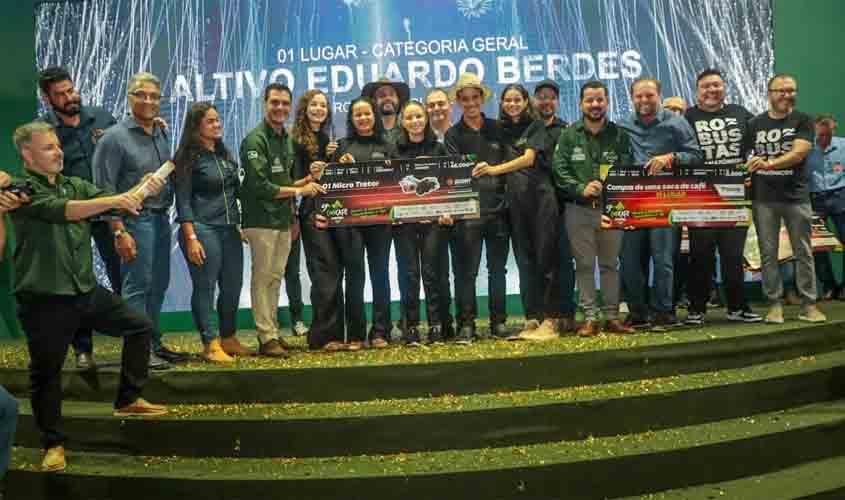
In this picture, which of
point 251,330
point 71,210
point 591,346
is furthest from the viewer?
point 251,330

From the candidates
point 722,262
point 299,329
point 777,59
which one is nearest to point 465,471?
point 722,262

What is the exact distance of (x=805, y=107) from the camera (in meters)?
8.62

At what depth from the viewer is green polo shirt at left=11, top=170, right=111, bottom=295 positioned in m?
4.04

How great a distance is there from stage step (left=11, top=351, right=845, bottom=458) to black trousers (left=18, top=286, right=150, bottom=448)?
0.36 m

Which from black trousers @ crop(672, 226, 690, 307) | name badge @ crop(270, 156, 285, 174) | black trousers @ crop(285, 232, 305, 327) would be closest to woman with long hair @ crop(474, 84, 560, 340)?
black trousers @ crop(672, 226, 690, 307)

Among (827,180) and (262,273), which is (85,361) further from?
(827,180)

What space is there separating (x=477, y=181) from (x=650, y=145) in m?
1.18

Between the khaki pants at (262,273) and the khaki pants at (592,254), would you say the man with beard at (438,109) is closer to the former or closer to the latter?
the khaki pants at (592,254)

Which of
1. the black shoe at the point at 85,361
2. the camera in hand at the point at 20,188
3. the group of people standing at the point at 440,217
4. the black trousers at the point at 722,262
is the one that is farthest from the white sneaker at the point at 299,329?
the camera in hand at the point at 20,188

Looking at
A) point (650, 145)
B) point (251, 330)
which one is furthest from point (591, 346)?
point (251, 330)

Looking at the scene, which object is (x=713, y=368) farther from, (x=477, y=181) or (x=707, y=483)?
(x=477, y=181)

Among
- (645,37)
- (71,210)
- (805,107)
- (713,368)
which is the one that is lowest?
(713,368)

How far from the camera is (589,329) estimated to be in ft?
18.3

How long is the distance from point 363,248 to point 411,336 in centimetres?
63
